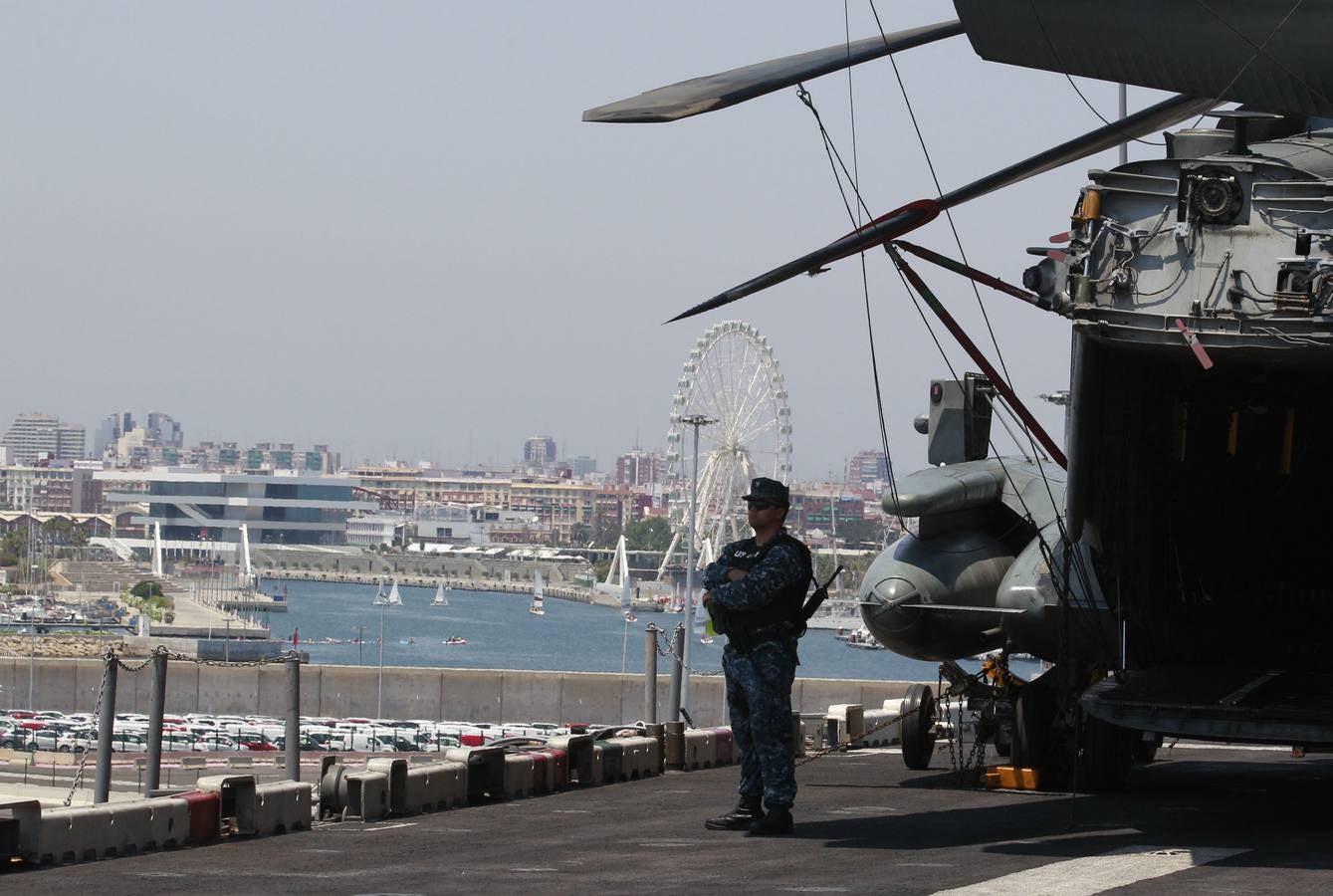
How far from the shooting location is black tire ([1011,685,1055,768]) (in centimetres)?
1434

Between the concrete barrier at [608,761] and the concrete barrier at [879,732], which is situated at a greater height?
the concrete barrier at [608,761]

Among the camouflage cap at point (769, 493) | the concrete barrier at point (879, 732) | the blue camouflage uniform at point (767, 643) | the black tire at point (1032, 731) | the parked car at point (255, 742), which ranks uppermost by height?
the camouflage cap at point (769, 493)

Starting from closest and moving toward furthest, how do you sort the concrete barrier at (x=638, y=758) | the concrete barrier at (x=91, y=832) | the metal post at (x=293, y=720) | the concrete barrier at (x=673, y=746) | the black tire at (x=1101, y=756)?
the concrete barrier at (x=91, y=832) → the black tire at (x=1101, y=756) → the concrete barrier at (x=638, y=758) → the metal post at (x=293, y=720) → the concrete barrier at (x=673, y=746)

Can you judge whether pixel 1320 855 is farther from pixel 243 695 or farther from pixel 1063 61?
pixel 243 695

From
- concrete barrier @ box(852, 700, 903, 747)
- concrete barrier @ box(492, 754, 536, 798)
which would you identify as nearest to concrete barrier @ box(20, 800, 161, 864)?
concrete barrier @ box(492, 754, 536, 798)

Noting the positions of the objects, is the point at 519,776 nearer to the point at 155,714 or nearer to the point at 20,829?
the point at 155,714

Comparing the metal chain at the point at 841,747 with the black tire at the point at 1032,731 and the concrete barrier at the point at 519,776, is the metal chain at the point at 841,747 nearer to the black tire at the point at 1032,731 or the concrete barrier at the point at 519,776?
the black tire at the point at 1032,731

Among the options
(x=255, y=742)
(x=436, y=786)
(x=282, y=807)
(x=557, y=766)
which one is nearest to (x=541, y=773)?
(x=557, y=766)

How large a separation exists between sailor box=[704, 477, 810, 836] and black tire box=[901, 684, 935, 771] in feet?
15.5

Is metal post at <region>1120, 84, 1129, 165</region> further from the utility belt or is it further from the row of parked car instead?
the row of parked car

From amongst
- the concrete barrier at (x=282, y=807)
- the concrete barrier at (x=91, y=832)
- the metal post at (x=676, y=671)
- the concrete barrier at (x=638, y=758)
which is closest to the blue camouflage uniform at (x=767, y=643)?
the concrete barrier at (x=282, y=807)

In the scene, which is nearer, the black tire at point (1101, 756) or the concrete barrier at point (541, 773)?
the concrete barrier at point (541, 773)

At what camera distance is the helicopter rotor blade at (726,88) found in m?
12.8

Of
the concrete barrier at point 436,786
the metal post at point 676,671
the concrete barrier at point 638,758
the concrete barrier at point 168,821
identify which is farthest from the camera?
the metal post at point 676,671
